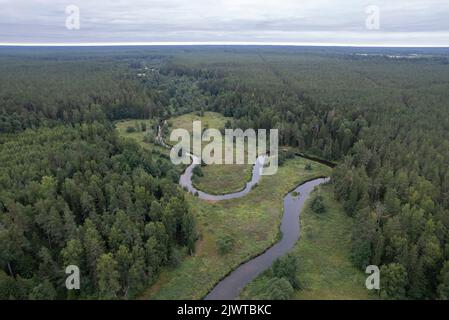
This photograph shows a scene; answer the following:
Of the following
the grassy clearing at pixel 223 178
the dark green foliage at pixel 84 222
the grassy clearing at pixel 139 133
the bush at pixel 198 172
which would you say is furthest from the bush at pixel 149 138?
the dark green foliage at pixel 84 222

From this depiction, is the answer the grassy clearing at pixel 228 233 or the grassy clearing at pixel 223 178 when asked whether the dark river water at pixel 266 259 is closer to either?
the grassy clearing at pixel 228 233

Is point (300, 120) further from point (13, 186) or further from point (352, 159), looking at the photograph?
point (13, 186)

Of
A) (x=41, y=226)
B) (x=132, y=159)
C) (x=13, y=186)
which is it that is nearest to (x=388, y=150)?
(x=132, y=159)

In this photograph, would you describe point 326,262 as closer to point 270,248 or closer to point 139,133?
point 270,248

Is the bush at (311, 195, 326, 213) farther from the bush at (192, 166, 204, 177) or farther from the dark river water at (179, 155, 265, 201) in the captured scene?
the bush at (192, 166, 204, 177)

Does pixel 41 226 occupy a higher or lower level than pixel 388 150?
lower

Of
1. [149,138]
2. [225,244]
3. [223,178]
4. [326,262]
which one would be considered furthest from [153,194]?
[149,138]
